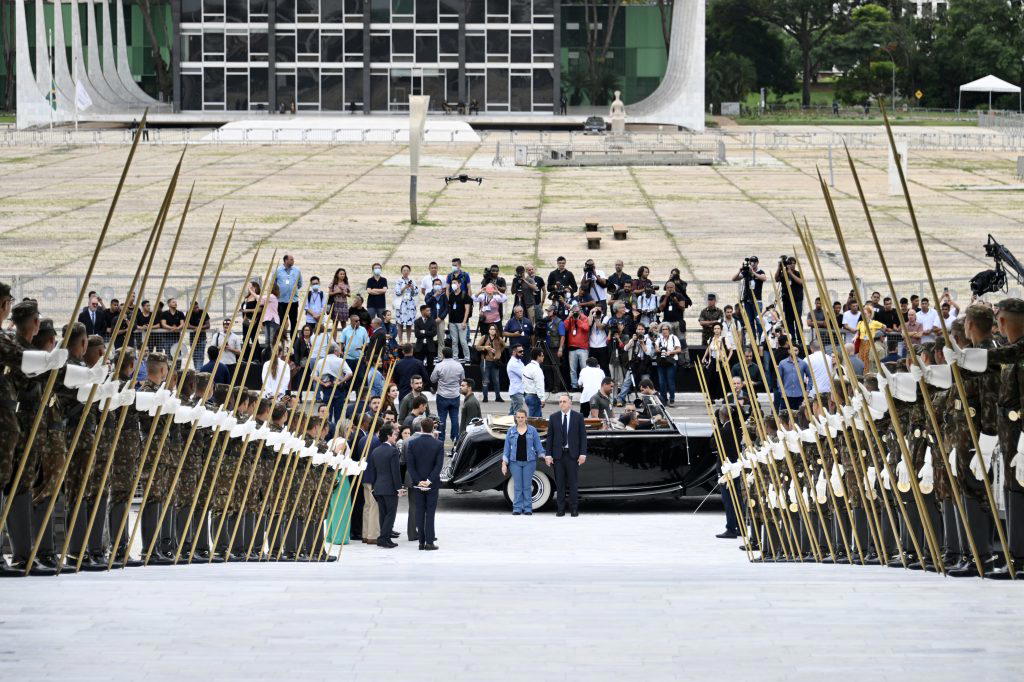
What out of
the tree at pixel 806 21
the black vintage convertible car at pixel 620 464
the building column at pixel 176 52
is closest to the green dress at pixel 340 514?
the black vintage convertible car at pixel 620 464

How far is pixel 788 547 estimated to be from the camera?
482 inches

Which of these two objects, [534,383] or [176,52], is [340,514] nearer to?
[534,383]

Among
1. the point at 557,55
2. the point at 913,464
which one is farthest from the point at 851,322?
the point at 557,55

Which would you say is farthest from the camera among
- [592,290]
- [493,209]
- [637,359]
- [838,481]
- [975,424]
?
[493,209]

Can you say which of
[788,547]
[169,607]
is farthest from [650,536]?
[169,607]

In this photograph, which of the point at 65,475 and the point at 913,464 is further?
the point at 913,464

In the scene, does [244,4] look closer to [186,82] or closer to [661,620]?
[186,82]

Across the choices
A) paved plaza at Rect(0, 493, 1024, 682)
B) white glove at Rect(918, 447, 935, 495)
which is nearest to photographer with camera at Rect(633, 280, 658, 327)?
paved plaza at Rect(0, 493, 1024, 682)

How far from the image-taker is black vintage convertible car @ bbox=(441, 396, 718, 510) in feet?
49.0

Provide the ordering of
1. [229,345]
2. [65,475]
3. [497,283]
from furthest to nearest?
1. [497,283]
2. [229,345]
3. [65,475]

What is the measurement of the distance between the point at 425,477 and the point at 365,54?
64903 mm

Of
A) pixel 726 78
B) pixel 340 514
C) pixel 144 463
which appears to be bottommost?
pixel 340 514

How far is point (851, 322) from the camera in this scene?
20156 millimetres

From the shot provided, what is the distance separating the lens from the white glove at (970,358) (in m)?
A: 7.06
